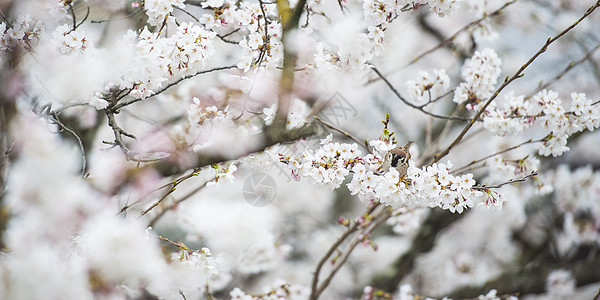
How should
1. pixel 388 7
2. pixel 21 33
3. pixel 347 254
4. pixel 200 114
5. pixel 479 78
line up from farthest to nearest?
pixel 347 254 → pixel 479 78 → pixel 200 114 → pixel 388 7 → pixel 21 33

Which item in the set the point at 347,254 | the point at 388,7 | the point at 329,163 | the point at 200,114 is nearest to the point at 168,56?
the point at 200,114

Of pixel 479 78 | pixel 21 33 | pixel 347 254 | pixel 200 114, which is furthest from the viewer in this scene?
pixel 347 254

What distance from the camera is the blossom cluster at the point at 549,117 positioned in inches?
77.8

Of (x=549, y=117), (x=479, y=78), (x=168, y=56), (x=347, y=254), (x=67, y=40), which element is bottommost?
(x=347, y=254)

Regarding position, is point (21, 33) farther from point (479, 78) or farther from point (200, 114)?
point (479, 78)

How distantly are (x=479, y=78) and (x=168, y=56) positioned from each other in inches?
54.2

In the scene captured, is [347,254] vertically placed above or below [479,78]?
below

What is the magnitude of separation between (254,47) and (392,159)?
71 cm

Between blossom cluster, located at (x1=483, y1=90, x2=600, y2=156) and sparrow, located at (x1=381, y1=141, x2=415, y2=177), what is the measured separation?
583mm

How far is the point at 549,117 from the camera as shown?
2.03 m

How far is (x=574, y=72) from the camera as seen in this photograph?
494 centimetres

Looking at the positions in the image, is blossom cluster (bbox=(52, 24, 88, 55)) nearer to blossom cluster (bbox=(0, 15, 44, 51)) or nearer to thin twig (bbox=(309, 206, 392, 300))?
blossom cluster (bbox=(0, 15, 44, 51))

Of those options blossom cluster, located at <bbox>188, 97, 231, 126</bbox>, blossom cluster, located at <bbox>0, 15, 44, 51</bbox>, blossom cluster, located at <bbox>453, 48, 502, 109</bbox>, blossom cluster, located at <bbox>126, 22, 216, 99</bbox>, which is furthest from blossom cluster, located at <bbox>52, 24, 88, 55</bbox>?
blossom cluster, located at <bbox>453, 48, 502, 109</bbox>

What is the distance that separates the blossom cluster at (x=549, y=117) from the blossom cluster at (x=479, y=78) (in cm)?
9
